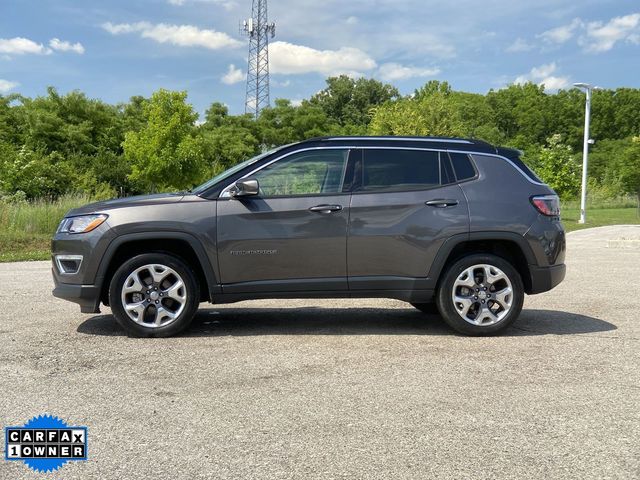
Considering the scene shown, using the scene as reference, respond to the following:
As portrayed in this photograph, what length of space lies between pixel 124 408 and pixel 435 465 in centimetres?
198

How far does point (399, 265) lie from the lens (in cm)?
604

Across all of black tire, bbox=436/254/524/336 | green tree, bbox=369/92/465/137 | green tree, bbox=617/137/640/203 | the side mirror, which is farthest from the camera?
green tree, bbox=617/137/640/203

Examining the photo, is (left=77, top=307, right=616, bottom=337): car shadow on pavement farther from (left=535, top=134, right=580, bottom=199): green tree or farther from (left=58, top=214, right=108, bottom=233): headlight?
(left=535, top=134, right=580, bottom=199): green tree

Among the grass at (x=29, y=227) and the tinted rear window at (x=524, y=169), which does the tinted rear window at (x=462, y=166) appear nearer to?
the tinted rear window at (x=524, y=169)

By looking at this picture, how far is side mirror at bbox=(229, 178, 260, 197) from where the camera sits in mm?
5840

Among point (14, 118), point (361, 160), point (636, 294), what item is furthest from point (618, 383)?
point (14, 118)

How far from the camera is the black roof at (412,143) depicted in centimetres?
621

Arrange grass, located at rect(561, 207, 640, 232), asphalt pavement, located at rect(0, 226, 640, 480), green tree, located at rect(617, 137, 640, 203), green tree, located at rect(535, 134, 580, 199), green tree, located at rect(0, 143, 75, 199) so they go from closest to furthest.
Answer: asphalt pavement, located at rect(0, 226, 640, 480) < green tree, located at rect(0, 143, 75, 199) < grass, located at rect(561, 207, 640, 232) < green tree, located at rect(535, 134, 580, 199) < green tree, located at rect(617, 137, 640, 203)

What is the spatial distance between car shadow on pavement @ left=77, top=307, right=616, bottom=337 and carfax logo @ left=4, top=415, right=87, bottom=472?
2.44 meters

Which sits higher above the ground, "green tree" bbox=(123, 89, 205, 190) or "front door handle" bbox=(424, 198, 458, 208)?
"green tree" bbox=(123, 89, 205, 190)

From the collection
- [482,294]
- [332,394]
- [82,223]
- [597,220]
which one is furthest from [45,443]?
[597,220]

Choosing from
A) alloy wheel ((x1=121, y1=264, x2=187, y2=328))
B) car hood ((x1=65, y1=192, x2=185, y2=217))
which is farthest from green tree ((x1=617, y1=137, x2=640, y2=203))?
alloy wheel ((x1=121, y1=264, x2=187, y2=328))

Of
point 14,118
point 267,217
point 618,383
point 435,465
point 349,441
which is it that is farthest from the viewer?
point 14,118

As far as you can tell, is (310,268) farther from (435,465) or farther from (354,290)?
(435,465)
